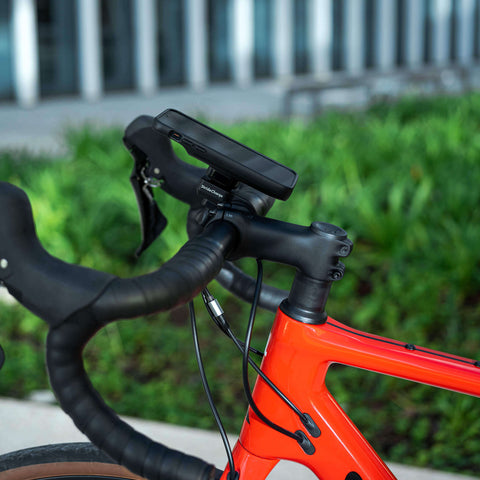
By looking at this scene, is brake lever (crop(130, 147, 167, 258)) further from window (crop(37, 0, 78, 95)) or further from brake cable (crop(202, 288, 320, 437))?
window (crop(37, 0, 78, 95))

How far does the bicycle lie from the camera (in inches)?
34.3

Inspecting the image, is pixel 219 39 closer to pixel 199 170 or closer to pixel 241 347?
pixel 199 170

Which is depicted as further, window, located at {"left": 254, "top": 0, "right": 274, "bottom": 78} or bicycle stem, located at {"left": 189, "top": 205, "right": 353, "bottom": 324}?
window, located at {"left": 254, "top": 0, "right": 274, "bottom": 78}

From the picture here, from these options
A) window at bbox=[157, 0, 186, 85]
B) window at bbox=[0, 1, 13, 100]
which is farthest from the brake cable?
window at bbox=[157, 0, 186, 85]

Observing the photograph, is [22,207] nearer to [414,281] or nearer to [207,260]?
[207,260]

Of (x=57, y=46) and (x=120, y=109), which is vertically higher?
(x=57, y=46)

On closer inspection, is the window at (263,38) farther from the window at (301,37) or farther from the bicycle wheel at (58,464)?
the bicycle wheel at (58,464)

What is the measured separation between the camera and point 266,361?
1.18 metres

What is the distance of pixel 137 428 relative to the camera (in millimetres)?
2707

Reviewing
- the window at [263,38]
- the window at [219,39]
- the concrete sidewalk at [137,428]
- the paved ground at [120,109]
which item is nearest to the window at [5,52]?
the paved ground at [120,109]

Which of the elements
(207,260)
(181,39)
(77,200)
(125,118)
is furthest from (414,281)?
(181,39)

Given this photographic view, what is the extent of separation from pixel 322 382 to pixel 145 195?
17.2 inches

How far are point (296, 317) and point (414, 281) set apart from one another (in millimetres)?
2813

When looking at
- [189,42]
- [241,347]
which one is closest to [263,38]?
[189,42]
